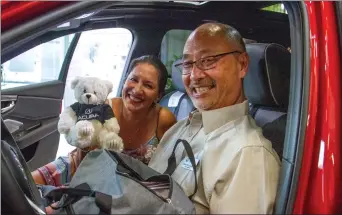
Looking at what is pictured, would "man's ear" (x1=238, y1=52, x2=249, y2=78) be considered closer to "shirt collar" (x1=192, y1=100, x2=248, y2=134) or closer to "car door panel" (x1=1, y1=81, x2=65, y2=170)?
"shirt collar" (x1=192, y1=100, x2=248, y2=134)

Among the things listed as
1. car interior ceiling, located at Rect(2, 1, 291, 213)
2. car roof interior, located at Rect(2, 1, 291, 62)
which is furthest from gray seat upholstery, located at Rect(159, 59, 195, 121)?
car roof interior, located at Rect(2, 1, 291, 62)

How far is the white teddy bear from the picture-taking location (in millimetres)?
1959

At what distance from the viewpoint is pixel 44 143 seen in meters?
2.55

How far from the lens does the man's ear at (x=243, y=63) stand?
1.64 meters

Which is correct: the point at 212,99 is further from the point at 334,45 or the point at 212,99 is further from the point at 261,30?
the point at 261,30

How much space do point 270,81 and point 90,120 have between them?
850mm

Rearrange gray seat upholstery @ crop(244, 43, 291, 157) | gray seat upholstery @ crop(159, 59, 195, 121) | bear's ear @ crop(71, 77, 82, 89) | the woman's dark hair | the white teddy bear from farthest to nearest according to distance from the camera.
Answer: gray seat upholstery @ crop(159, 59, 195, 121) → the woman's dark hair → bear's ear @ crop(71, 77, 82, 89) → the white teddy bear → gray seat upholstery @ crop(244, 43, 291, 157)

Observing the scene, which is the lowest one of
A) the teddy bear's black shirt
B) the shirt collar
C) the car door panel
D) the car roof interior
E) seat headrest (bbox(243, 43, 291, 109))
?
the car door panel

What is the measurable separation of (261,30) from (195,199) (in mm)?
1791

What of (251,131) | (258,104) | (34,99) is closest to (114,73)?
(34,99)

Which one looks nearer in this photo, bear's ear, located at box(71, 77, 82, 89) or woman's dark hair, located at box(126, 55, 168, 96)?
bear's ear, located at box(71, 77, 82, 89)

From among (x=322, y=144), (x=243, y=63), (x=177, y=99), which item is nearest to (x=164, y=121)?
(x=177, y=99)

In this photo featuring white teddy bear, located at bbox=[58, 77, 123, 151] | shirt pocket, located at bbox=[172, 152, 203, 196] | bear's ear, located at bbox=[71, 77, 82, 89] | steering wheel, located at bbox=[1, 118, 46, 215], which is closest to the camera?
steering wheel, located at bbox=[1, 118, 46, 215]

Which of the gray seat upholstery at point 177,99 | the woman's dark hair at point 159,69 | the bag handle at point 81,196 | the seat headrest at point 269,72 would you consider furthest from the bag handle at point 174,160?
the gray seat upholstery at point 177,99
